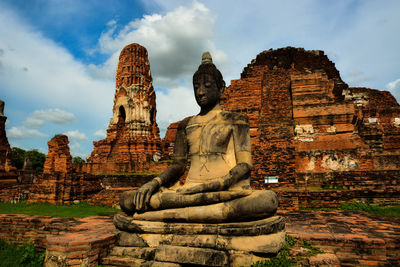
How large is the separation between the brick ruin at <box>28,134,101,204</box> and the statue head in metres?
8.05

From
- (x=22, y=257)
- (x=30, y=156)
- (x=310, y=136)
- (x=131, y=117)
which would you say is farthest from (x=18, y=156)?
(x=22, y=257)

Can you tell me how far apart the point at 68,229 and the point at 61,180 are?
6635 mm

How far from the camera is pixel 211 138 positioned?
3.74m

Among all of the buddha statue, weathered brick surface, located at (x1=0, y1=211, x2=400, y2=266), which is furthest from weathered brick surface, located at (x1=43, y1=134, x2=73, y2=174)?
the buddha statue

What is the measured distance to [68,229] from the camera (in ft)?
13.4

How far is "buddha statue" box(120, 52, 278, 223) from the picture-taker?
3.07 m

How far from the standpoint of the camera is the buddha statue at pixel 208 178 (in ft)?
10.1

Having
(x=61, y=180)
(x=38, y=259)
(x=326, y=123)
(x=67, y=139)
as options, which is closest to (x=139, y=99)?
(x=67, y=139)

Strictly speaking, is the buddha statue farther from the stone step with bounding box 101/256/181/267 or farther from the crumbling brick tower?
the crumbling brick tower

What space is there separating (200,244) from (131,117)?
632 inches

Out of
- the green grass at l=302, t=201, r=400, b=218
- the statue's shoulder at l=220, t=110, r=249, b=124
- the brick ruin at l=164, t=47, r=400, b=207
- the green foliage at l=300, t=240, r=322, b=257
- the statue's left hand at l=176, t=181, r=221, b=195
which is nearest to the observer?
the green foliage at l=300, t=240, r=322, b=257

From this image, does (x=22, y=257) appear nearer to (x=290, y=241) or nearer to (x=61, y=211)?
(x=290, y=241)

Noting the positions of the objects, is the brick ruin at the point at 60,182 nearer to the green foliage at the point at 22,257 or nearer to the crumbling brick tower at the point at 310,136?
the green foliage at the point at 22,257

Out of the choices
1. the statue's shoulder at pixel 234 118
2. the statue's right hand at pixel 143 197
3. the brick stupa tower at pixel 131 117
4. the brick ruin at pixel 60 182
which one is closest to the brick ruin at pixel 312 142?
the statue's shoulder at pixel 234 118
